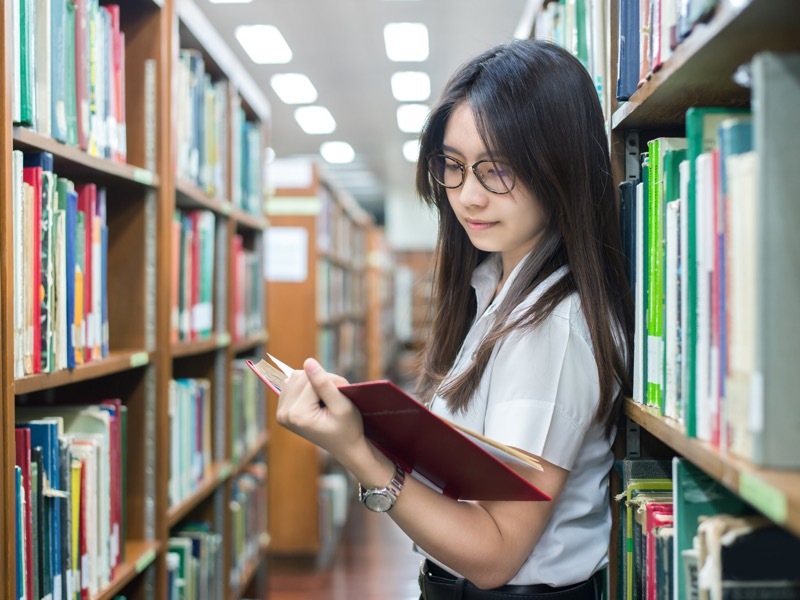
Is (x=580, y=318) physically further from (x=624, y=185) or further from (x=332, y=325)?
(x=332, y=325)

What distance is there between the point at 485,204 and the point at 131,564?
1.10 metres

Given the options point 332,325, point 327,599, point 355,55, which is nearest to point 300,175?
point 332,325

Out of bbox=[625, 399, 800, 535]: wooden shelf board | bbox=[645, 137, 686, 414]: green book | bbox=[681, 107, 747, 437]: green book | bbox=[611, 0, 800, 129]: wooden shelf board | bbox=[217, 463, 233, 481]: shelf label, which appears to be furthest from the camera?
bbox=[217, 463, 233, 481]: shelf label

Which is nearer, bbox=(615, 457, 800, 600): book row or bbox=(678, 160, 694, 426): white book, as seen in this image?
bbox=(615, 457, 800, 600): book row

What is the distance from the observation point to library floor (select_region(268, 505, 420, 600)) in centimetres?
348

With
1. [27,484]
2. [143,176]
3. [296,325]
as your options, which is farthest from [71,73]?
[296,325]

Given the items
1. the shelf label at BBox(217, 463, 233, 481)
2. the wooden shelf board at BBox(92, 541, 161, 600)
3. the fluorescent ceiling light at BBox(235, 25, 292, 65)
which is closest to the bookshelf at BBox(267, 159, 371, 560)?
the shelf label at BBox(217, 463, 233, 481)

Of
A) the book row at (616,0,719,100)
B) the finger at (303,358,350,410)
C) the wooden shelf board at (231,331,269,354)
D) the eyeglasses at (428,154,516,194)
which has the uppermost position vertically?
the book row at (616,0,719,100)

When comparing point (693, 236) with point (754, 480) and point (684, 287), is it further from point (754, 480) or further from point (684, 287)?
point (754, 480)

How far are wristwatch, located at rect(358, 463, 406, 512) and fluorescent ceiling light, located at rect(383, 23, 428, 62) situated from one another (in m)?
5.04

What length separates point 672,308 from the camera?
2.89ft

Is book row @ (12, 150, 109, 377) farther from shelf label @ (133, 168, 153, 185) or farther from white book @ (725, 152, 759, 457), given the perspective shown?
white book @ (725, 152, 759, 457)

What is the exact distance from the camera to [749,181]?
64cm

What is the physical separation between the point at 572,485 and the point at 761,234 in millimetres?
629
